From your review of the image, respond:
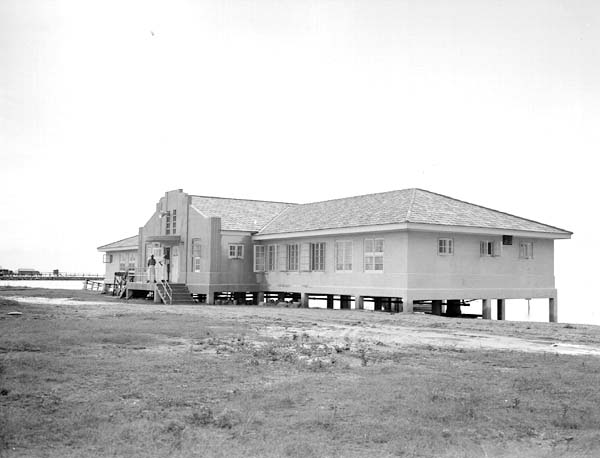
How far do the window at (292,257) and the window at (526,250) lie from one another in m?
10.5

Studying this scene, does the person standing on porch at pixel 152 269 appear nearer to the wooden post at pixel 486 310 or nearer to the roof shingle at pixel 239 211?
the roof shingle at pixel 239 211

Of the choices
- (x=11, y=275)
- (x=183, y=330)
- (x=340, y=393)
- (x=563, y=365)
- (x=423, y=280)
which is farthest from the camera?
(x=11, y=275)

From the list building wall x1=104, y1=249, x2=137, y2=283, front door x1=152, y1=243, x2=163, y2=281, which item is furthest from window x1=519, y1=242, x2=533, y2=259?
building wall x1=104, y1=249, x2=137, y2=283

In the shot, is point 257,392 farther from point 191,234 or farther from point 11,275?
point 11,275

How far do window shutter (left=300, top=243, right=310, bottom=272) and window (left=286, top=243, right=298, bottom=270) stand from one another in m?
0.66

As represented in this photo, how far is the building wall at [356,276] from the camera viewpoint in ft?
94.1

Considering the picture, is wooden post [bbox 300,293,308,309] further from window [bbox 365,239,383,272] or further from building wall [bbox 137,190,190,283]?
building wall [bbox 137,190,190,283]

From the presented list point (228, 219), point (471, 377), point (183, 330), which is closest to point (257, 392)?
point (471, 377)

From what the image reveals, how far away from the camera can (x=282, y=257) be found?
36.6 m

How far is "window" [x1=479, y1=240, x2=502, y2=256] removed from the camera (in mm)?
30703

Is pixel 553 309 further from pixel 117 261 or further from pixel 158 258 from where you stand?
pixel 117 261

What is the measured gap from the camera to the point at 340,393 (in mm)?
9789

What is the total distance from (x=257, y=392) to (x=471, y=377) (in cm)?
345

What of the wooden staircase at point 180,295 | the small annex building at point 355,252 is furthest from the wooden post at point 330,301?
the wooden staircase at point 180,295
